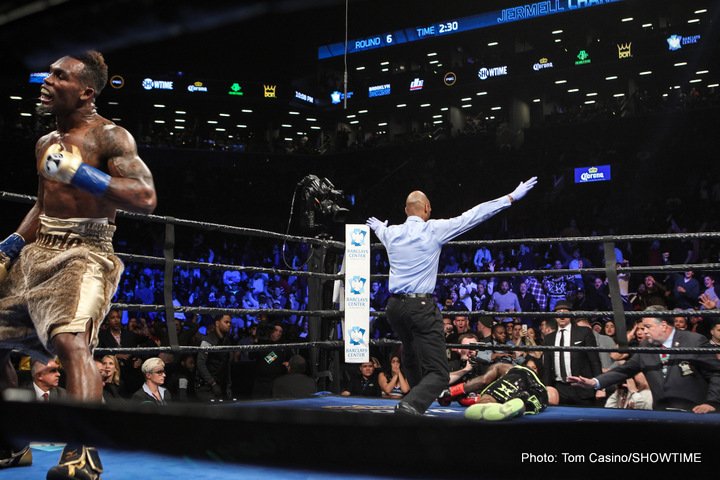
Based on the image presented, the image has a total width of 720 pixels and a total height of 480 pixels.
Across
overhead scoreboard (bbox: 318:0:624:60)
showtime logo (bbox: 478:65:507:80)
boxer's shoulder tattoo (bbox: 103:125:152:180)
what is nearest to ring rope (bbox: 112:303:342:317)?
boxer's shoulder tattoo (bbox: 103:125:152:180)

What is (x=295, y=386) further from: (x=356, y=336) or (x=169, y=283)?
(x=169, y=283)

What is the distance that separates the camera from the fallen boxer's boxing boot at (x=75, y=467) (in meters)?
1.66

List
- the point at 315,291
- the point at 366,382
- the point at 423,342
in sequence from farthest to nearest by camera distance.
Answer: the point at 366,382
the point at 315,291
the point at 423,342

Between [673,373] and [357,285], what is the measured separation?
2002 millimetres

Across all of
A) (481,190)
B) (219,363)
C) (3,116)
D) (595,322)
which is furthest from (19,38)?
(3,116)

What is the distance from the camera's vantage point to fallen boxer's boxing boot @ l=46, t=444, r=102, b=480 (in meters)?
1.66

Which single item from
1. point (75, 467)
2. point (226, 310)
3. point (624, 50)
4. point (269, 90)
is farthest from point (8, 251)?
point (269, 90)

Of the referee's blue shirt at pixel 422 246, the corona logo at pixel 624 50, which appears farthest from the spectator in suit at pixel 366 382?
the corona logo at pixel 624 50

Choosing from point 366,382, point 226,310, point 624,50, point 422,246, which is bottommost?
point 366,382

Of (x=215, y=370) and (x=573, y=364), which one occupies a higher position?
(x=573, y=364)

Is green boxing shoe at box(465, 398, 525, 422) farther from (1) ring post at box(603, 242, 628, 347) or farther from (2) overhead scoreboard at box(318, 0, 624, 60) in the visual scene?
(2) overhead scoreboard at box(318, 0, 624, 60)

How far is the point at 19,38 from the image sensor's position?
546 millimetres

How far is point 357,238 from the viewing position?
471cm

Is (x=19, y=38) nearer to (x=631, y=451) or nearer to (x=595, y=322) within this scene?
(x=631, y=451)
